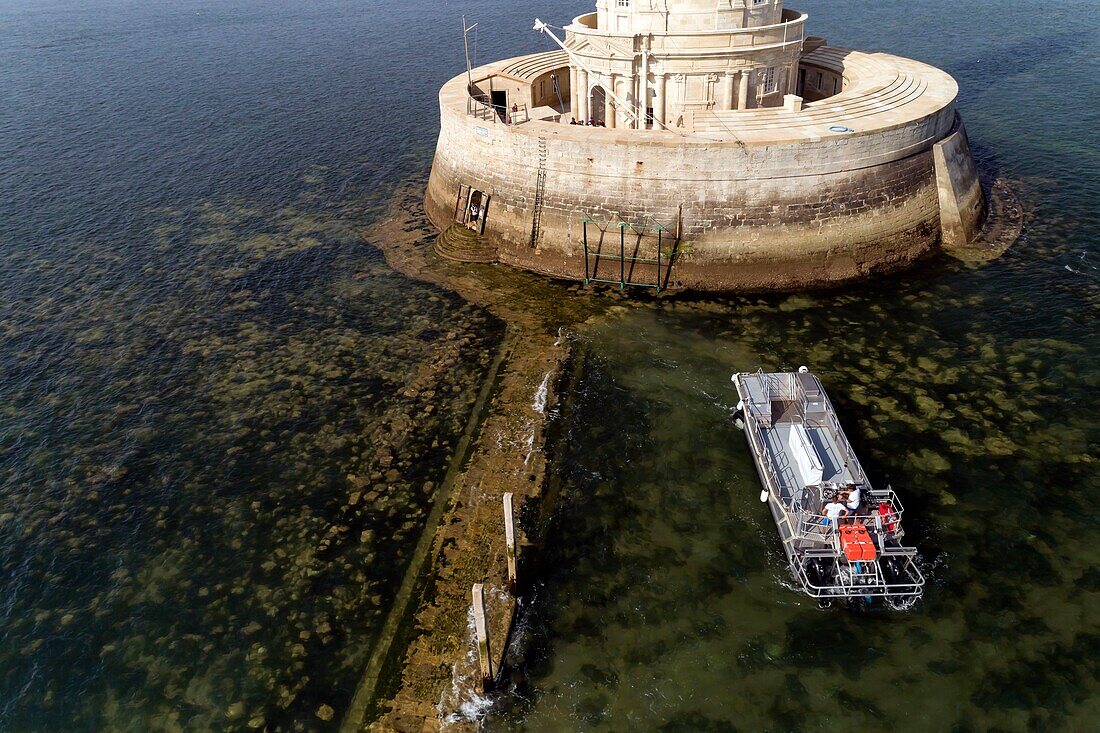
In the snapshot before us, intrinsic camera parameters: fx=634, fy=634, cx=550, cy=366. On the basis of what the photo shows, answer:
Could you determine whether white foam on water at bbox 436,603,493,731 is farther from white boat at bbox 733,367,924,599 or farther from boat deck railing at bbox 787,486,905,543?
boat deck railing at bbox 787,486,905,543

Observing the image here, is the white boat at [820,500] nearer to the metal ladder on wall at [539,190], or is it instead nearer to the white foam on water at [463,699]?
the white foam on water at [463,699]

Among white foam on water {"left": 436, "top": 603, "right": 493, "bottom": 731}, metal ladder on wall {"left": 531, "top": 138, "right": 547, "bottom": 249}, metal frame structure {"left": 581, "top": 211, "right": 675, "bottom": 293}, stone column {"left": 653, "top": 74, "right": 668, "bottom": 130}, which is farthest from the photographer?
stone column {"left": 653, "top": 74, "right": 668, "bottom": 130}

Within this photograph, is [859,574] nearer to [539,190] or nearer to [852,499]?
[852,499]

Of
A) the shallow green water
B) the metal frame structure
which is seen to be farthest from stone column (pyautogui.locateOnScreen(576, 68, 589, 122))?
the shallow green water

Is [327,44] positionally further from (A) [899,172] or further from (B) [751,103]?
(A) [899,172]

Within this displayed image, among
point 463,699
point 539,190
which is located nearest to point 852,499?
point 463,699

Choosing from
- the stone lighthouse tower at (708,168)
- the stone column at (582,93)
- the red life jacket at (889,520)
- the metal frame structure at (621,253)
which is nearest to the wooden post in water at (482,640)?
the red life jacket at (889,520)

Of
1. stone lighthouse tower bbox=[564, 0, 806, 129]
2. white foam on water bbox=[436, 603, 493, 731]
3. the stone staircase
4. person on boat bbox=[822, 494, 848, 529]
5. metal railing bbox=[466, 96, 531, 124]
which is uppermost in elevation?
stone lighthouse tower bbox=[564, 0, 806, 129]
